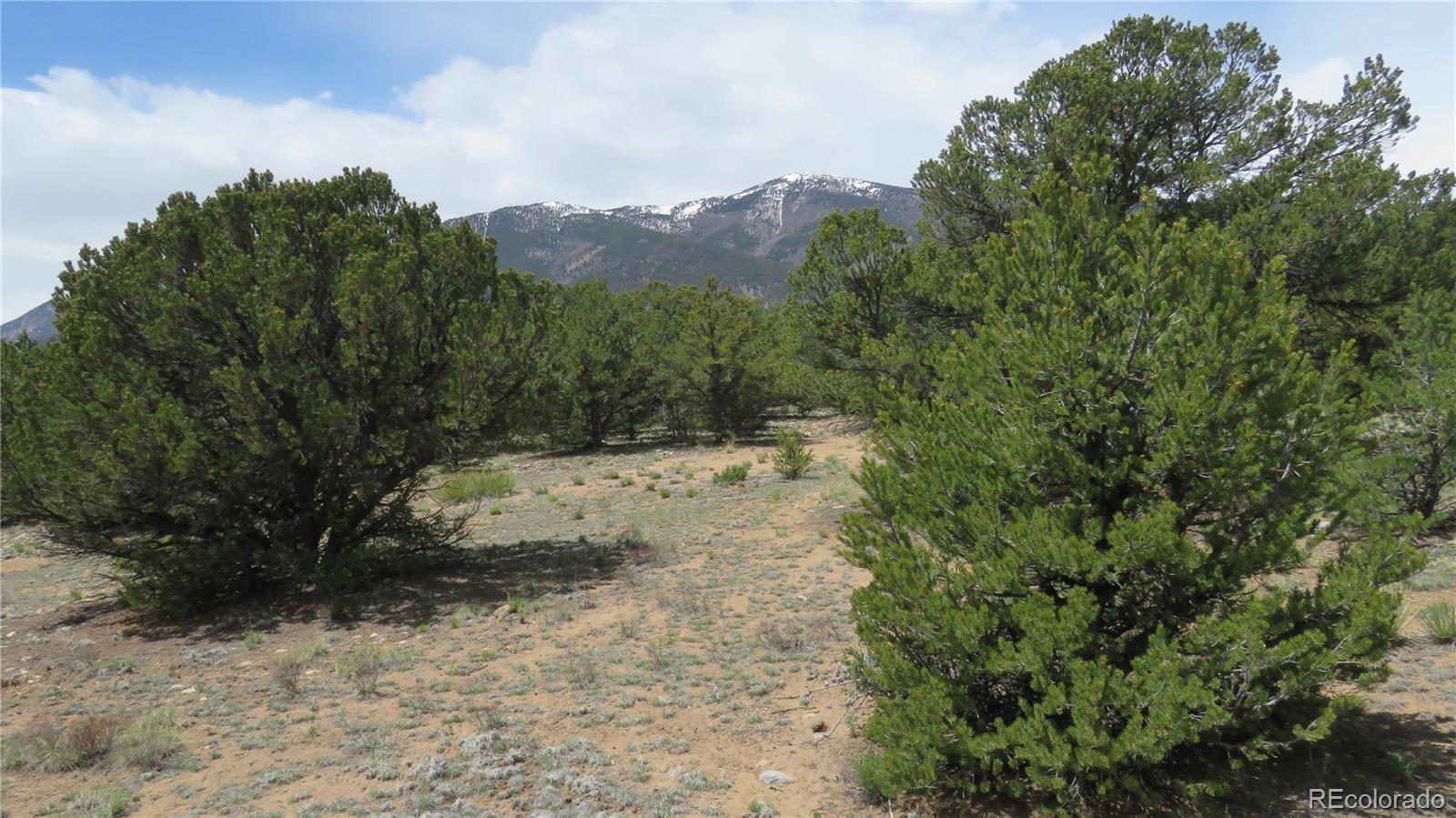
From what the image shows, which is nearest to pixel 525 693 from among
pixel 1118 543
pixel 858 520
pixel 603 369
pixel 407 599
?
pixel 858 520

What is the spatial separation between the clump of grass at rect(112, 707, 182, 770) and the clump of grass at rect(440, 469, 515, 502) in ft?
47.9

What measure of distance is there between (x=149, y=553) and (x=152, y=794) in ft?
22.1

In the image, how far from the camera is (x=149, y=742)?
6086 mm

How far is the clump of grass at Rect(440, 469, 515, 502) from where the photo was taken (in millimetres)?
21719

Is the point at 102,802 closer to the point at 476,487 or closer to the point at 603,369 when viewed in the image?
the point at 476,487

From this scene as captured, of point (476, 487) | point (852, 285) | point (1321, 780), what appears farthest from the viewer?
point (476, 487)

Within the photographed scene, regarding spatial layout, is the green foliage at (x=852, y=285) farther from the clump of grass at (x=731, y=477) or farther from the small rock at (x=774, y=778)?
the small rock at (x=774, y=778)

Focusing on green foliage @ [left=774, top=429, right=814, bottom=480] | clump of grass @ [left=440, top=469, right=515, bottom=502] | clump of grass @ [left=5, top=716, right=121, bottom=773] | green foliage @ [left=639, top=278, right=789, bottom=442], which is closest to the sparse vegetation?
clump of grass @ [left=5, top=716, right=121, bottom=773]

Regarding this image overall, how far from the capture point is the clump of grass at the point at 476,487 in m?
21.7

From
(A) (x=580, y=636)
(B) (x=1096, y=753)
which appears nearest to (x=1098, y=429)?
(B) (x=1096, y=753)

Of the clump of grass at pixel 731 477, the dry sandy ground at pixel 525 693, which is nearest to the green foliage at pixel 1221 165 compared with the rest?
the dry sandy ground at pixel 525 693

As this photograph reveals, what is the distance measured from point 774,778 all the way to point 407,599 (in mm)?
8139

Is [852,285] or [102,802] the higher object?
[852,285]

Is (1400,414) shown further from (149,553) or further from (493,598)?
(149,553)
